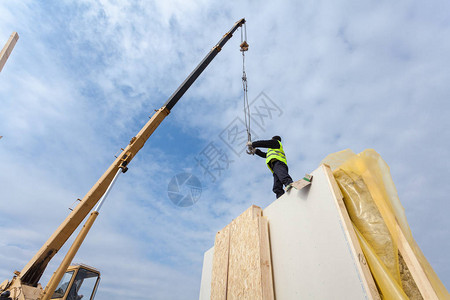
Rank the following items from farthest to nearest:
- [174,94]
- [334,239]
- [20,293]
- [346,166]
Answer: [174,94] → [20,293] → [346,166] → [334,239]

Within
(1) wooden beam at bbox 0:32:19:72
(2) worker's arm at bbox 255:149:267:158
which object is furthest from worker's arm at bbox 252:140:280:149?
(1) wooden beam at bbox 0:32:19:72

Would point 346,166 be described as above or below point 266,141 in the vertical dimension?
below

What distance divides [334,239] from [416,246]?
723mm

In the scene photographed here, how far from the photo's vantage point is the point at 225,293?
351 centimetres

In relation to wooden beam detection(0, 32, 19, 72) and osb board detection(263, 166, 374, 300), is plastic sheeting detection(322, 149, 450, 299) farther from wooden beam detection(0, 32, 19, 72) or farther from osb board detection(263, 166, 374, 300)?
wooden beam detection(0, 32, 19, 72)

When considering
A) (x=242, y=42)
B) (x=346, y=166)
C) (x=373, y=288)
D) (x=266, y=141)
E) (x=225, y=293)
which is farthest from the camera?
(x=242, y=42)

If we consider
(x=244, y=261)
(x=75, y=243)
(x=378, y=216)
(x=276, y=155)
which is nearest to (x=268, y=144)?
(x=276, y=155)

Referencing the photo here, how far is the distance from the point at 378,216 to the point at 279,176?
1.96 m

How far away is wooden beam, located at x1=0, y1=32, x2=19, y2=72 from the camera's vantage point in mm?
4566

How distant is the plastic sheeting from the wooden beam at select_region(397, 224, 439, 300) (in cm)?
3

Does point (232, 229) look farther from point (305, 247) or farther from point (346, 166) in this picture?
point (346, 166)

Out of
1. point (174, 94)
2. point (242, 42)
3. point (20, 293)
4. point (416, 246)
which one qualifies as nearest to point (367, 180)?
point (416, 246)

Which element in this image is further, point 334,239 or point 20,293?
point 20,293

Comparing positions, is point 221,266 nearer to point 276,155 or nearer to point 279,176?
point 279,176
